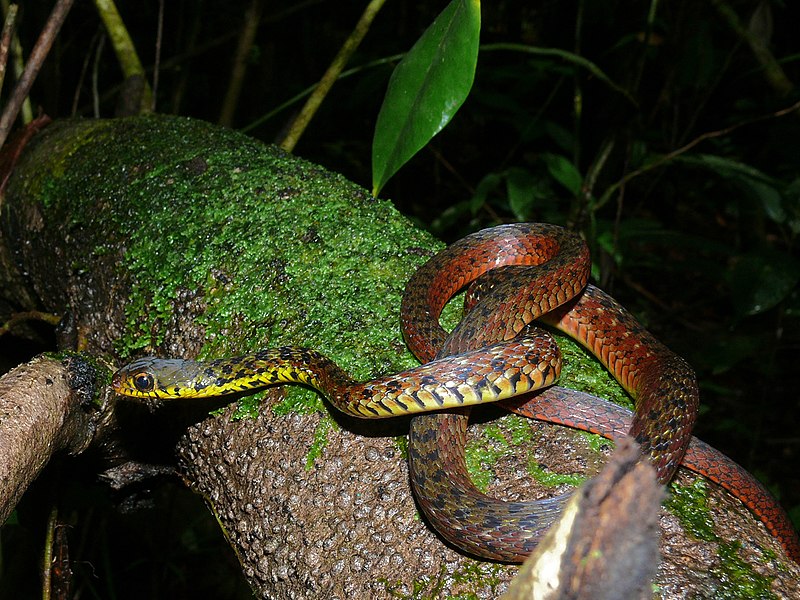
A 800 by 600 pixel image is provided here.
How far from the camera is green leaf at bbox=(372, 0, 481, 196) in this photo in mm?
1745

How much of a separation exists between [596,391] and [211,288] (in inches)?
57.0

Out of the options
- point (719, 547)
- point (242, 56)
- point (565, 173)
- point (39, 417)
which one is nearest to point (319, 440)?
point (39, 417)

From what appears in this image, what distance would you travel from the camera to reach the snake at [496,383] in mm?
1778

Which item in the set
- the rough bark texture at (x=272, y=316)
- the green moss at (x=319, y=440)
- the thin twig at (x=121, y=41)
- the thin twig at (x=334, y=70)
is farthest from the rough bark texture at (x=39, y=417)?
the thin twig at (x=121, y=41)

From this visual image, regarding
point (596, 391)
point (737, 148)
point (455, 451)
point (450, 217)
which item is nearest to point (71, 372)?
point (455, 451)

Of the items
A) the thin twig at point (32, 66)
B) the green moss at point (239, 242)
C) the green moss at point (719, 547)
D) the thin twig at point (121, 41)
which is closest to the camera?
the green moss at point (719, 547)

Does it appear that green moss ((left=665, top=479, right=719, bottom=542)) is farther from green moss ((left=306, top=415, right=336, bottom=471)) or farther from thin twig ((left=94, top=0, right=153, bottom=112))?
thin twig ((left=94, top=0, right=153, bottom=112))

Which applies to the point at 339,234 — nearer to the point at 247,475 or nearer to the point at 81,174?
the point at 247,475

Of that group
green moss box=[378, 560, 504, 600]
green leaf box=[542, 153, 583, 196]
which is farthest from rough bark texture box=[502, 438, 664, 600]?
green leaf box=[542, 153, 583, 196]

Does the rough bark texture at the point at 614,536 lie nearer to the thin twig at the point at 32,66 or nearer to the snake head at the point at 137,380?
the snake head at the point at 137,380

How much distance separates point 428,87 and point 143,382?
4.66ft

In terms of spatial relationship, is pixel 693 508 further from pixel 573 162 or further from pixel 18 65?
pixel 573 162

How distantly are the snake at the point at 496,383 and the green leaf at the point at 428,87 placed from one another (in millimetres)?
650

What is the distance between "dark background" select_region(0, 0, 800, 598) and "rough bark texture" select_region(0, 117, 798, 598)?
0.73 meters
